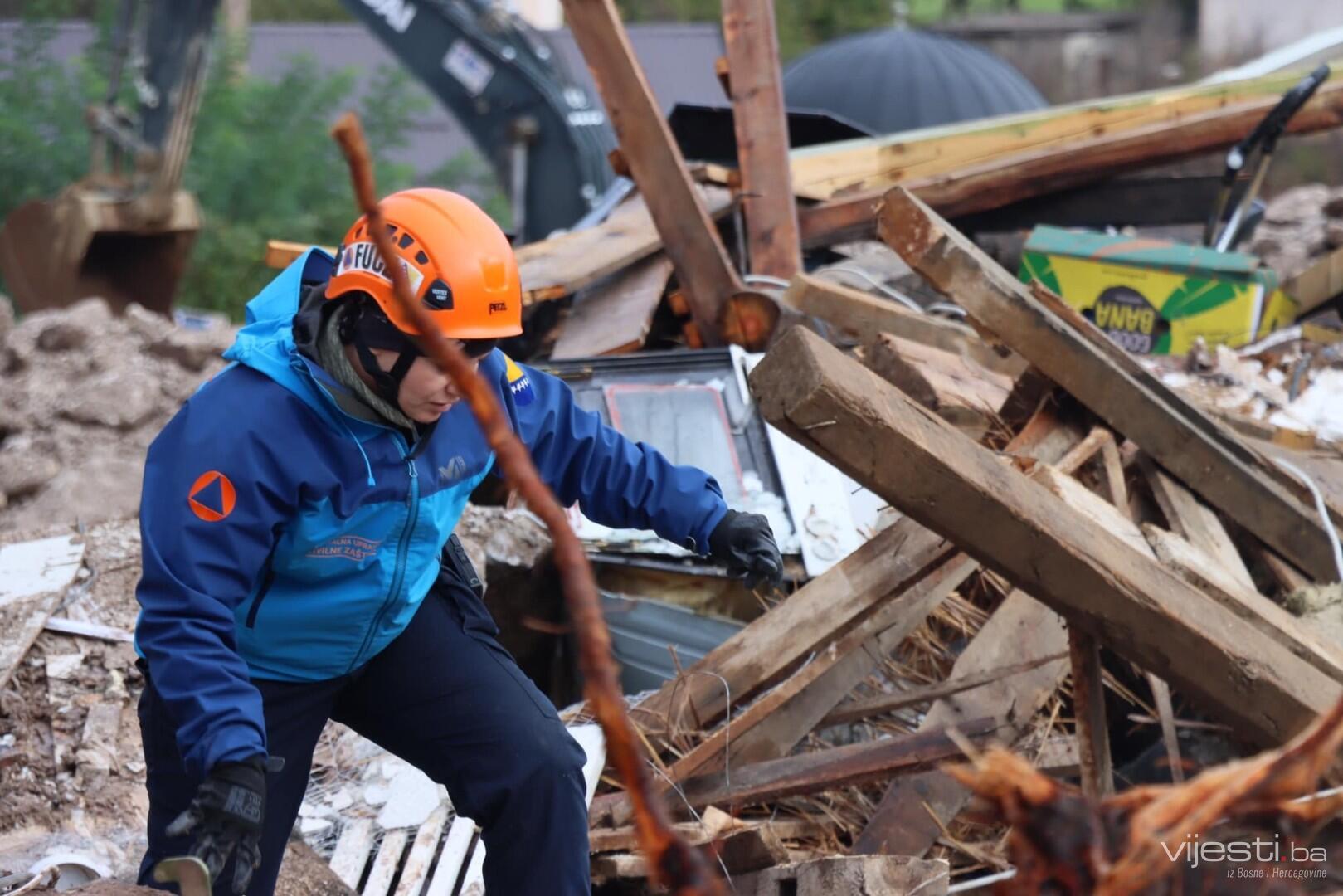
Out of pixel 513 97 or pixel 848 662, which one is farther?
pixel 513 97

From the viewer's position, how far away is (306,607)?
8.52 ft

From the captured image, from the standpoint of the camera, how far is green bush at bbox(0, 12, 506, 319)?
484 inches

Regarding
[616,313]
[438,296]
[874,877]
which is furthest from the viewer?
[616,313]

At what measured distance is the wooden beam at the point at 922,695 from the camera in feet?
11.7

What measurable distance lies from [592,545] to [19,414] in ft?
14.8

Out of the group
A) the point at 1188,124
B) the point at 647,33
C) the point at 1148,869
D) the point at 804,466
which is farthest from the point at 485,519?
the point at 647,33

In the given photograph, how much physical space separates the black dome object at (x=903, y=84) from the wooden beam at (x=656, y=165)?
6708mm

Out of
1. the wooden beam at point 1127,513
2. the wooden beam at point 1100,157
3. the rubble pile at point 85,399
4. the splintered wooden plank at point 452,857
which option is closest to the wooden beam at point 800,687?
the wooden beam at point 1127,513

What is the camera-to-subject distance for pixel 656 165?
5520 millimetres

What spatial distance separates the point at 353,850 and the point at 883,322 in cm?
256

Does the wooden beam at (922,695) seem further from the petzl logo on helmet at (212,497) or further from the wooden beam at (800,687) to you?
the petzl logo on helmet at (212,497)

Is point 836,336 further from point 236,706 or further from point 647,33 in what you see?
point 647,33

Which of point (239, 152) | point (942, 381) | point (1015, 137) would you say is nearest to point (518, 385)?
point (942, 381)

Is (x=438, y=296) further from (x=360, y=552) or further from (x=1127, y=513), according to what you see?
(x=1127, y=513)
